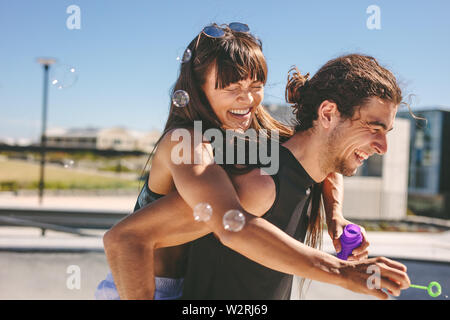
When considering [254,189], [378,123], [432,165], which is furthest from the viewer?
[432,165]

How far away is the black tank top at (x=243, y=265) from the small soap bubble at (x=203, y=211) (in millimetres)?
273

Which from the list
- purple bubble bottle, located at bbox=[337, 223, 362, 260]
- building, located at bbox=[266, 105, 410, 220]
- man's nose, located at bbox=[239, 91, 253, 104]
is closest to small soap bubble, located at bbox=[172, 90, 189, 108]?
man's nose, located at bbox=[239, 91, 253, 104]

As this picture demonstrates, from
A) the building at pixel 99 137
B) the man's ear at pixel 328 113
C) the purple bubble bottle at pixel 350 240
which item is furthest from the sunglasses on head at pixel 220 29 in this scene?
the building at pixel 99 137

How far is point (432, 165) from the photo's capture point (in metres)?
37.0

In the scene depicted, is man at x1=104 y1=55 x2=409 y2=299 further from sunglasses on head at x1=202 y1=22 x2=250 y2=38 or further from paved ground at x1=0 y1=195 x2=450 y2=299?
paved ground at x1=0 y1=195 x2=450 y2=299

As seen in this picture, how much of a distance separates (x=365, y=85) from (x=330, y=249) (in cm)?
501

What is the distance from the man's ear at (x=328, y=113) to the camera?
1.67m

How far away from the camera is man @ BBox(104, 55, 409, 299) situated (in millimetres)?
1309

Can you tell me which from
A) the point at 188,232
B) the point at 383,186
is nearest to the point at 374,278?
the point at 188,232

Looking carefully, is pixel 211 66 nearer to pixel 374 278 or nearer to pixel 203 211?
pixel 203 211

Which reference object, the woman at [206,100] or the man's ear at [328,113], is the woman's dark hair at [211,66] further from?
the man's ear at [328,113]

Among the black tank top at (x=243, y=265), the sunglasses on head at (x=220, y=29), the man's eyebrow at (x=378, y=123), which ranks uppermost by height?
the sunglasses on head at (x=220, y=29)
